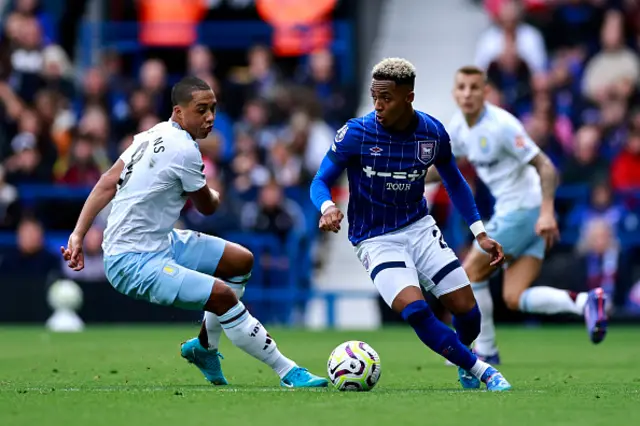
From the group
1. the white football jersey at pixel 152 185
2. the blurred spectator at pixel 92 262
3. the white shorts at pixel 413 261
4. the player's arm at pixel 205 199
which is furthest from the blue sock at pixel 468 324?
the blurred spectator at pixel 92 262

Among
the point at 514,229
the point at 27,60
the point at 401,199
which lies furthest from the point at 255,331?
the point at 27,60

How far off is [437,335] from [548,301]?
3.48m

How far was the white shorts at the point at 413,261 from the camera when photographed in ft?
26.8

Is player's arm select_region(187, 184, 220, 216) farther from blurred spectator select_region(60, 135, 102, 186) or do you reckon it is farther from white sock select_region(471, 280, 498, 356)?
blurred spectator select_region(60, 135, 102, 186)

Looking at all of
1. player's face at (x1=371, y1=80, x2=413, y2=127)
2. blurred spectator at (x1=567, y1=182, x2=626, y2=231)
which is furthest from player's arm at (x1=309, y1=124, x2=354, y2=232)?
blurred spectator at (x1=567, y1=182, x2=626, y2=231)

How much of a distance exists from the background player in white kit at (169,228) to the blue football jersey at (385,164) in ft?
2.99

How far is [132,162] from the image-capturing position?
27.3 feet

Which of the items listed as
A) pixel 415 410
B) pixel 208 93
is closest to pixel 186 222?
Answer: pixel 208 93

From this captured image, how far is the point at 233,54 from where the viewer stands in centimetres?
2362

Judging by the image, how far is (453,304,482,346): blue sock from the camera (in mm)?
8328

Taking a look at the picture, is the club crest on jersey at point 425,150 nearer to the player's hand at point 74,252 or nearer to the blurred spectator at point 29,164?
the player's hand at point 74,252

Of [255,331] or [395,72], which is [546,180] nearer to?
[395,72]

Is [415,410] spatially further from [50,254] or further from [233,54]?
[233,54]

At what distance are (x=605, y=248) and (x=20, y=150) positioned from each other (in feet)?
27.6
